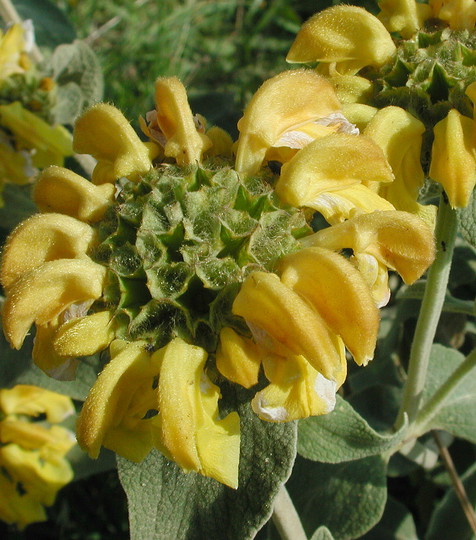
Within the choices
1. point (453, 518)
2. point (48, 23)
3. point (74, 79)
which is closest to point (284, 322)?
point (453, 518)

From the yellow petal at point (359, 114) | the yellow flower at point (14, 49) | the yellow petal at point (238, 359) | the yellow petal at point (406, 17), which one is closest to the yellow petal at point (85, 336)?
the yellow petal at point (238, 359)

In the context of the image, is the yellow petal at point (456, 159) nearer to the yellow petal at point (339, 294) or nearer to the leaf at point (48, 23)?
the yellow petal at point (339, 294)

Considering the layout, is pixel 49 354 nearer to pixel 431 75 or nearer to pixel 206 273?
pixel 206 273

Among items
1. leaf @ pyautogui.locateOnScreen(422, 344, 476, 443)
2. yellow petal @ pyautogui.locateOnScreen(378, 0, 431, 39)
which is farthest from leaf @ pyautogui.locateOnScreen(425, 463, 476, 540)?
yellow petal @ pyautogui.locateOnScreen(378, 0, 431, 39)

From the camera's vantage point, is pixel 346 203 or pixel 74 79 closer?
pixel 346 203

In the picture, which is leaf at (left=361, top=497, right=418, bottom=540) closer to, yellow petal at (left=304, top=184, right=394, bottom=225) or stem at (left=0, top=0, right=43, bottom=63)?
yellow petal at (left=304, top=184, right=394, bottom=225)

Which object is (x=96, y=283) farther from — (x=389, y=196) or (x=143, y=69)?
(x=143, y=69)
